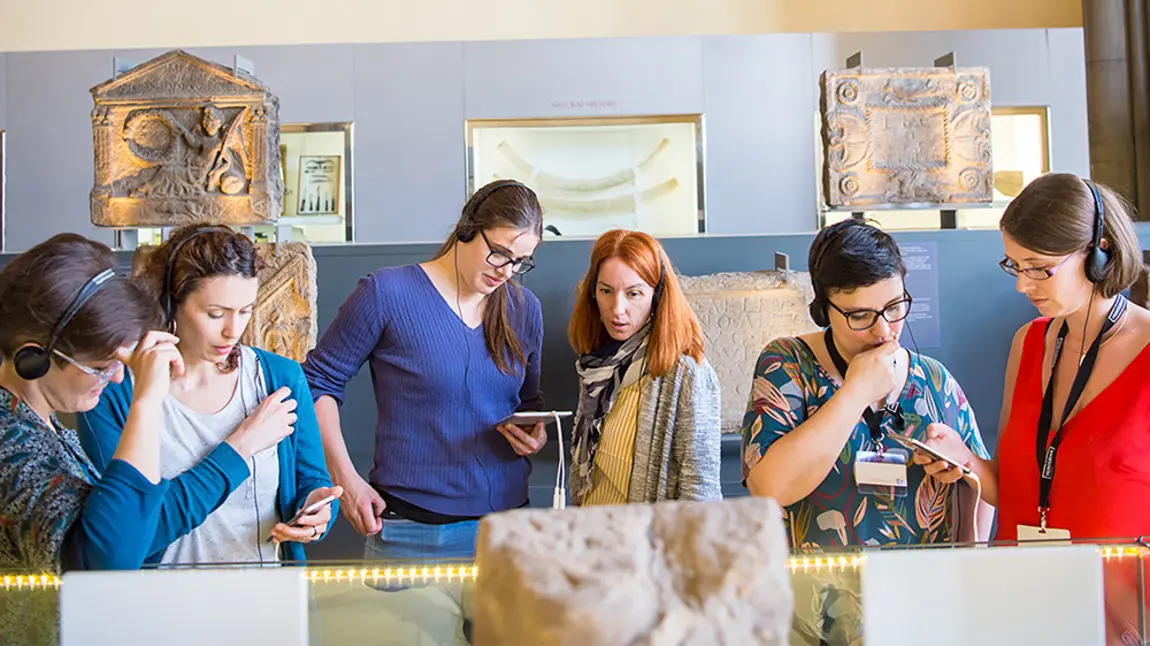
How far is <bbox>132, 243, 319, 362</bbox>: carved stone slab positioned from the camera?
3920mm

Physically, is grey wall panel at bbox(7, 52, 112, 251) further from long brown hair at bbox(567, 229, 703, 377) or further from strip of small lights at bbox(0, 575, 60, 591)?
strip of small lights at bbox(0, 575, 60, 591)

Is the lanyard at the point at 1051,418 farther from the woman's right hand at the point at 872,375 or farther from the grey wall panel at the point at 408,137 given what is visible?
the grey wall panel at the point at 408,137

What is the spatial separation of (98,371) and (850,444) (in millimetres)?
1317

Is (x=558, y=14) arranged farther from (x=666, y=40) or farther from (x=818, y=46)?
(x=818, y=46)

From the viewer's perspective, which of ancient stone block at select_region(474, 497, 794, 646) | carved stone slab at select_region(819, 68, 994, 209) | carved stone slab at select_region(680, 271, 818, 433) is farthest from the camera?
carved stone slab at select_region(819, 68, 994, 209)

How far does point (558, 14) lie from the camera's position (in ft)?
27.6

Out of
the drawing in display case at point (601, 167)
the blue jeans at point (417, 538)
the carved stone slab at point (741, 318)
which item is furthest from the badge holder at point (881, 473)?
the drawing in display case at point (601, 167)

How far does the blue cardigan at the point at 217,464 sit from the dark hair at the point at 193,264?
0.48ft

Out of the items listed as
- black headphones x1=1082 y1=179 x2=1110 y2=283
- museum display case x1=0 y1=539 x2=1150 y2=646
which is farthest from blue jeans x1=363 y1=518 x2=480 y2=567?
black headphones x1=1082 y1=179 x2=1110 y2=283

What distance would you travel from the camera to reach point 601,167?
7672mm

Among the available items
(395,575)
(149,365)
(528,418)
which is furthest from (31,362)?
(528,418)

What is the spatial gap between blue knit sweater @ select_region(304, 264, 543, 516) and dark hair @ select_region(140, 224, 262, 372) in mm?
476

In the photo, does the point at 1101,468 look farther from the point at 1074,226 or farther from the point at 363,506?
the point at 363,506

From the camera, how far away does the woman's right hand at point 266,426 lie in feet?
5.95
